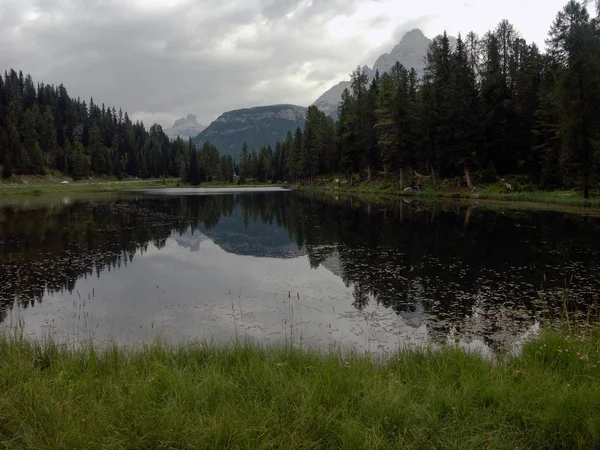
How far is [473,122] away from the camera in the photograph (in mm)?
55000

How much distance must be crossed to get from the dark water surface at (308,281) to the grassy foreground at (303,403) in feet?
9.01

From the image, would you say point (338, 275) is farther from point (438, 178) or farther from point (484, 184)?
point (438, 178)

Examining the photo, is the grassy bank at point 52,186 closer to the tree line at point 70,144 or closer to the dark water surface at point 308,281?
the tree line at point 70,144

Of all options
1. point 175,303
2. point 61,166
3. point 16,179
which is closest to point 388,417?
point 175,303

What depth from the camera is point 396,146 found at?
64.9m

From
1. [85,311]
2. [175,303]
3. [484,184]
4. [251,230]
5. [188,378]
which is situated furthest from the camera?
[484,184]

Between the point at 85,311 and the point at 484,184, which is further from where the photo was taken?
the point at 484,184

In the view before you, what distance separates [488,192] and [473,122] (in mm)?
10264

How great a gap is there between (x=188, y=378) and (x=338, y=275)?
1207 cm

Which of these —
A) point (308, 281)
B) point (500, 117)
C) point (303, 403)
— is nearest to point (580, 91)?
point (500, 117)

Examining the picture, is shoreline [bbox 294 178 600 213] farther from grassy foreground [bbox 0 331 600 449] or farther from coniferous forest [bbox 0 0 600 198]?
grassy foreground [bbox 0 331 600 449]

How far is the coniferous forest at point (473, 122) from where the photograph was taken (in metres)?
38.9

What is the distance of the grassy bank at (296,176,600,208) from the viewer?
40719mm

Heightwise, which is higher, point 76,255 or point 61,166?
point 61,166
